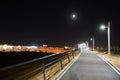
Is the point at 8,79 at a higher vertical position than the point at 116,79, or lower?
lower

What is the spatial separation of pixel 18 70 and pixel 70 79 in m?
26.4

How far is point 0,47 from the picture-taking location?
450 feet

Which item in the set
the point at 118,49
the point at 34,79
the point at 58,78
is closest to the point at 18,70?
the point at 34,79

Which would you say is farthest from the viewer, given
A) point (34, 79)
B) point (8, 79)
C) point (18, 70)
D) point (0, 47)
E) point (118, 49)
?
point (0, 47)

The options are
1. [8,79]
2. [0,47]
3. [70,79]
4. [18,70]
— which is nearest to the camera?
[70,79]

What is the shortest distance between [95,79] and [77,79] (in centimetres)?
102

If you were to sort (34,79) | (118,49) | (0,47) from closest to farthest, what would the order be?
(34,79)
(118,49)
(0,47)

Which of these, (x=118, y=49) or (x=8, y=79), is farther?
(x=118, y=49)

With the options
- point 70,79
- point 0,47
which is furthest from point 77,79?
point 0,47

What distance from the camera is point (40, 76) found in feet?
57.5

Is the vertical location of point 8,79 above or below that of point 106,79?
below

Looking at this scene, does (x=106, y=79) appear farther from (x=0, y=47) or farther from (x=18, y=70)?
(x=0, y=47)

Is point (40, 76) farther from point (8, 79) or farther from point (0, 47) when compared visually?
point (0, 47)

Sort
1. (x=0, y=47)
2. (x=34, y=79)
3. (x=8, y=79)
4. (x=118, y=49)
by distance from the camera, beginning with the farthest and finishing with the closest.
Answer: (x=0, y=47)
(x=118, y=49)
(x=8, y=79)
(x=34, y=79)
